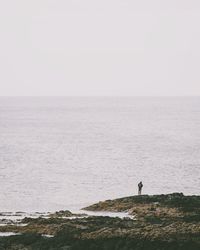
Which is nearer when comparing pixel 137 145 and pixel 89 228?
pixel 89 228

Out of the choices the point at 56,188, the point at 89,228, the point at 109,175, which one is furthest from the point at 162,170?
the point at 89,228

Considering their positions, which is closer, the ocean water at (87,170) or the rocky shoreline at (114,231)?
the rocky shoreline at (114,231)

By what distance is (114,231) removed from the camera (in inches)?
1234

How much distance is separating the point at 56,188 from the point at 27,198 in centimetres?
821

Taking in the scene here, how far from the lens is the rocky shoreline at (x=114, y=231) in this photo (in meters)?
28.5

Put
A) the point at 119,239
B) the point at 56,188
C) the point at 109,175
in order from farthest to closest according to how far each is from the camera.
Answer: the point at 109,175 → the point at 56,188 → the point at 119,239

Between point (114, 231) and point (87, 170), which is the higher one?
point (87, 170)

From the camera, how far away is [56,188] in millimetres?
65812

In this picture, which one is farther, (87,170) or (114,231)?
(87,170)

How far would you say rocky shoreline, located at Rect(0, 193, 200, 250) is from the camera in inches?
1121

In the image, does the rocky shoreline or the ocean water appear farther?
the ocean water

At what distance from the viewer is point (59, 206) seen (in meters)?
53.4

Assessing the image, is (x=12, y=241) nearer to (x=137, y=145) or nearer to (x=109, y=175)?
(x=109, y=175)

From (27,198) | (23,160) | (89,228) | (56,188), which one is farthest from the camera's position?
(23,160)
